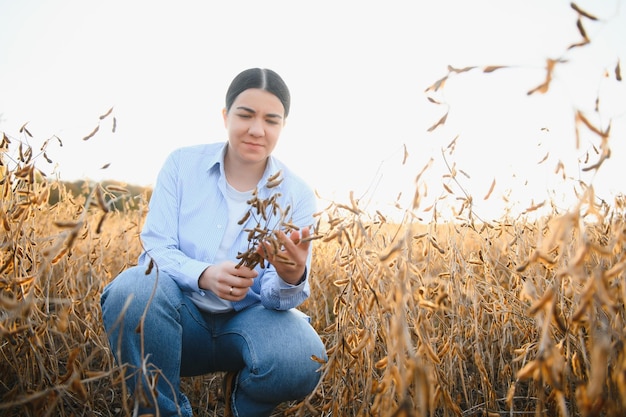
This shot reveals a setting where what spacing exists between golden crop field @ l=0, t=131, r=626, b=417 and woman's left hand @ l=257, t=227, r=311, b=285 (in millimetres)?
91

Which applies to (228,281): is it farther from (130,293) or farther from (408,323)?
(408,323)

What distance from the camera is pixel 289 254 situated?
1.41 metres

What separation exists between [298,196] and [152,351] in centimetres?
84

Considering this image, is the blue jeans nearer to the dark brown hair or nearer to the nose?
the nose

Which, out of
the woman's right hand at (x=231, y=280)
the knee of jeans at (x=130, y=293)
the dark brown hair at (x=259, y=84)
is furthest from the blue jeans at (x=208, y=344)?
the dark brown hair at (x=259, y=84)

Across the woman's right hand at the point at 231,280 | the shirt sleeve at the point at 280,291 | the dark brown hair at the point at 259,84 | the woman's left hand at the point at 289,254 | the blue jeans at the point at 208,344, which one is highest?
the dark brown hair at the point at 259,84

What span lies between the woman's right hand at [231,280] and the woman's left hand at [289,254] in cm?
11

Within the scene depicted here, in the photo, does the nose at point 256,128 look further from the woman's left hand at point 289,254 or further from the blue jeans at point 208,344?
the blue jeans at point 208,344

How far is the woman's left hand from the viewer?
132 centimetres

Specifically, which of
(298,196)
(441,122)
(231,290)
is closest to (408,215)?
(441,122)

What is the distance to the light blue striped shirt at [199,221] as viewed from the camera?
165 centimetres

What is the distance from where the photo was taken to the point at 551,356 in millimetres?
792

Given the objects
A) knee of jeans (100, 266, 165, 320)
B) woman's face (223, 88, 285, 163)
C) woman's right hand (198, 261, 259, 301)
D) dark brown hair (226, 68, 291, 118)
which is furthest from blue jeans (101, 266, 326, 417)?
dark brown hair (226, 68, 291, 118)

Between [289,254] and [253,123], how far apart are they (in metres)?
0.66
